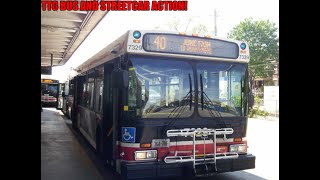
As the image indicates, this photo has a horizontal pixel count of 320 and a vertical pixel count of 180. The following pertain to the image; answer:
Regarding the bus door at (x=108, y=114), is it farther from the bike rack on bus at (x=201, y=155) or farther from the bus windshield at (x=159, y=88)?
the bike rack on bus at (x=201, y=155)

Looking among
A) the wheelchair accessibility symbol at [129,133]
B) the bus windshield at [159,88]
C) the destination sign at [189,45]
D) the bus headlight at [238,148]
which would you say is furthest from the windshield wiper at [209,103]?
the wheelchair accessibility symbol at [129,133]

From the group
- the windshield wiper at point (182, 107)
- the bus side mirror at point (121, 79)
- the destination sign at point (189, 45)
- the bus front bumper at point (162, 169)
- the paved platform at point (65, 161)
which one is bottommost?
the paved platform at point (65, 161)

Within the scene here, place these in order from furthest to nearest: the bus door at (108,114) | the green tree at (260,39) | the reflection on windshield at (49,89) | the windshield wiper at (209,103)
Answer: the green tree at (260,39), the reflection on windshield at (49,89), the bus door at (108,114), the windshield wiper at (209,103)

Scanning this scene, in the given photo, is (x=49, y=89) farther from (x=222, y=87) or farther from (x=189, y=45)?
(x=222, y=87)

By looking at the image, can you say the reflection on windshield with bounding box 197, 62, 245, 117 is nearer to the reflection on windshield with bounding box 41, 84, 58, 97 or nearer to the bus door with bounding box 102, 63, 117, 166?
the bus door with bounding box 102, 63, 117, 166

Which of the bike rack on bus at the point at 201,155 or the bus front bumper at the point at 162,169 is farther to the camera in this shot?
the bike rack on bus at the point at 201,155

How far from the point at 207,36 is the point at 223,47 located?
0.37 metres

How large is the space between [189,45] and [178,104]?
3.55 feet

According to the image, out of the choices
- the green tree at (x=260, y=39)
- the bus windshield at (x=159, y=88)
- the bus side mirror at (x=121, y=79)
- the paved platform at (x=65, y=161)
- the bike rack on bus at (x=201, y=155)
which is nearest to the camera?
the bus side mirror at (x=121, y=79)

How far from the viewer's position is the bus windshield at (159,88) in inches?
217

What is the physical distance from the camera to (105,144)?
7195 mm

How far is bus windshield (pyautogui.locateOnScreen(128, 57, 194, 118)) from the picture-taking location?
5.52m
